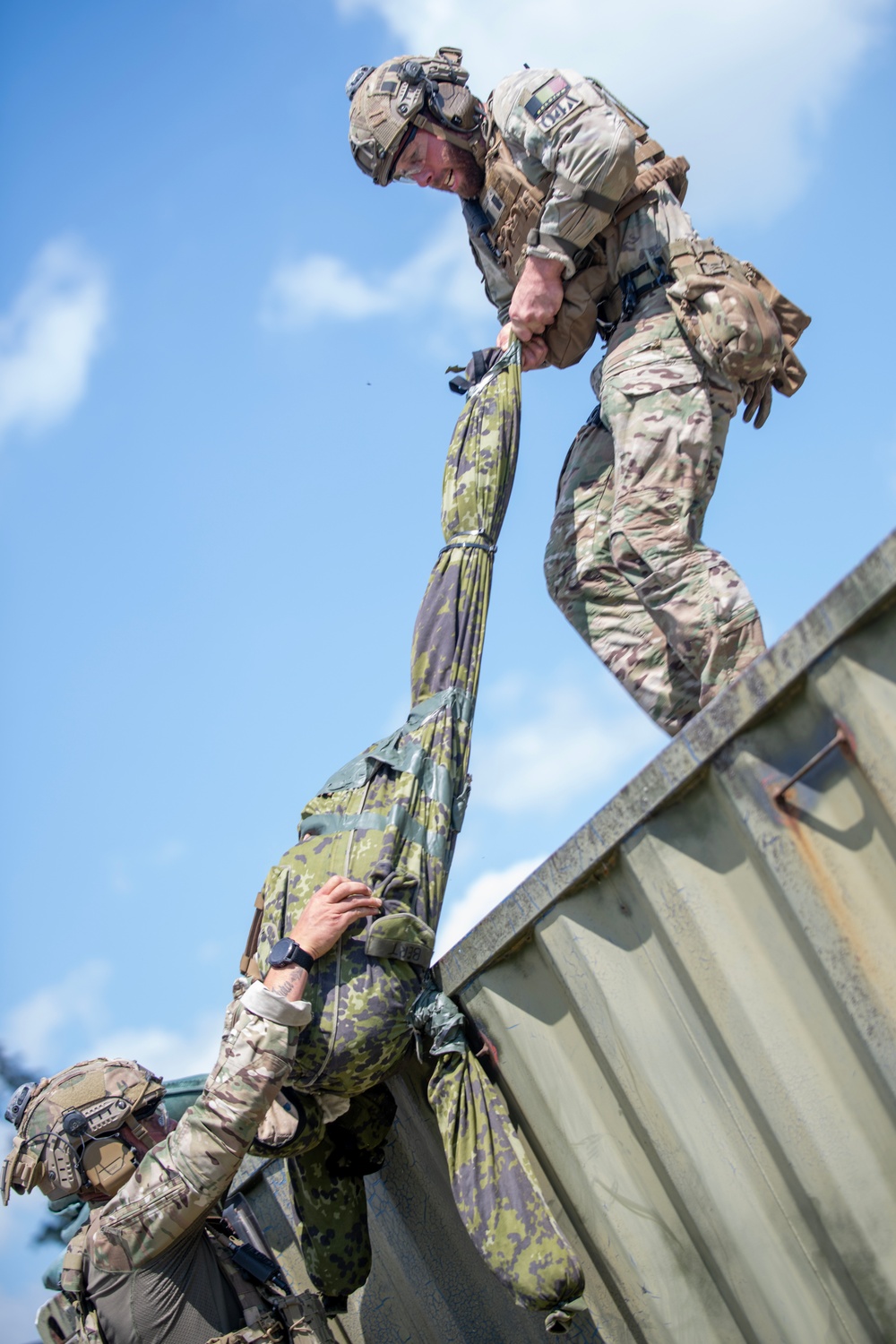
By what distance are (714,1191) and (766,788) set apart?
0.76 m

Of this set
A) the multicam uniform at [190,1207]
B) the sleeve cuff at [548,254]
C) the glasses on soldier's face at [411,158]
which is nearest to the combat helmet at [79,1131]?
the multicam uniform at [190,1207]

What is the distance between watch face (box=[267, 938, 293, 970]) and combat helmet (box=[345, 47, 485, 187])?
2420mm

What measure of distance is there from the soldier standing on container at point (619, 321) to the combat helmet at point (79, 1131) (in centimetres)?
179

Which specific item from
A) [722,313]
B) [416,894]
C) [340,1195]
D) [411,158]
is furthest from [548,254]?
[340,1195]

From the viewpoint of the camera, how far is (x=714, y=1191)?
222cm

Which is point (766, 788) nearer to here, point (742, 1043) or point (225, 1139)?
point (742, 1043)

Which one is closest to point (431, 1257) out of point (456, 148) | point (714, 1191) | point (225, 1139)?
point (225, 1139)

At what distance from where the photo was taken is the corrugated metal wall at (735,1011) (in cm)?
197

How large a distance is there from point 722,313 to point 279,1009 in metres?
2.11

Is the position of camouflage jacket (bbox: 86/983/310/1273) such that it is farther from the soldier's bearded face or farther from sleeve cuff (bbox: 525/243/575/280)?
the soldier's bearded face

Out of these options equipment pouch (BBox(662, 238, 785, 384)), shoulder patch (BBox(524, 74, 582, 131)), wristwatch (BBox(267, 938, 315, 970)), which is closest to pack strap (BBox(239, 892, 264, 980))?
wristwatch (BBox(267, 938, 315, 970))

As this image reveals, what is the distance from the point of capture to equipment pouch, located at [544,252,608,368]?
12.0 ft

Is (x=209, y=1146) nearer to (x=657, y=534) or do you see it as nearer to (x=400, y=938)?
(x=400, y=938)

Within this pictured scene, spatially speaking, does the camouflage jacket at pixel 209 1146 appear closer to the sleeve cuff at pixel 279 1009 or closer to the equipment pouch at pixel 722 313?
the sleeve cuff at pixel 279 1009
